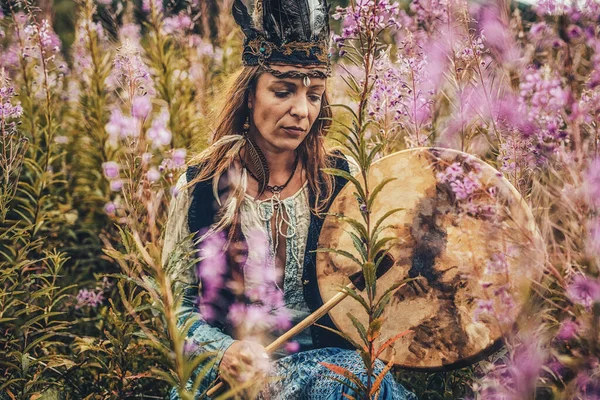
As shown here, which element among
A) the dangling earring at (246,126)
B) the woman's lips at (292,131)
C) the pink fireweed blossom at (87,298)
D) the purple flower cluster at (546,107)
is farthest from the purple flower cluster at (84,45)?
the purple flower cluster at (546,107)

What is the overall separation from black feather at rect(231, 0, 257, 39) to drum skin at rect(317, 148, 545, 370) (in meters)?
0.71

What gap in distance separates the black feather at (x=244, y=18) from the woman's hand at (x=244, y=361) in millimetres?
1180

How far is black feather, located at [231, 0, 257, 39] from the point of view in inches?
82.9

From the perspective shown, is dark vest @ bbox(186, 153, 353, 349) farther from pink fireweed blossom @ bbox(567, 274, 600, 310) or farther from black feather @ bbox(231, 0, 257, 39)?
pink fireweed blossom @ bbox(567, 274, 600, 310)

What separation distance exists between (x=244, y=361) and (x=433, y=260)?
2.48 ft

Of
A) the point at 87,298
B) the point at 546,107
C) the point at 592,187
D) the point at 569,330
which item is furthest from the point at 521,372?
the point at 87,298

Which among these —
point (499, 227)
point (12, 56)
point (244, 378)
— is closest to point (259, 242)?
point (244, 378)

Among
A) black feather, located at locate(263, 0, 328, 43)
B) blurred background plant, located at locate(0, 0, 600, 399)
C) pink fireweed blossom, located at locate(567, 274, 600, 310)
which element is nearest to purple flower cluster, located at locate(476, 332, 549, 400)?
blurred background plant, located at locate(0, 0, 600, 399)

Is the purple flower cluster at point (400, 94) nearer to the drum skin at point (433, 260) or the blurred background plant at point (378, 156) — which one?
the blurred background plant at point (378, 156)

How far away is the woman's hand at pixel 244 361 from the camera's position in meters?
1.80

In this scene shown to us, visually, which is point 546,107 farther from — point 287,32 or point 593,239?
point 287,32

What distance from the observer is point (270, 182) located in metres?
2.20

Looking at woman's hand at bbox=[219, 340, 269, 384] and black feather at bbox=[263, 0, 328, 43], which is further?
black feather at bbox=[263, 0, 328, 43]

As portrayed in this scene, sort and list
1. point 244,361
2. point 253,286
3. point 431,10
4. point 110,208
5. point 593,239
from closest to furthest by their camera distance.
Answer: point 593,239 → point 244,361 → point 253,286 → point 431,10 → point 110,208
